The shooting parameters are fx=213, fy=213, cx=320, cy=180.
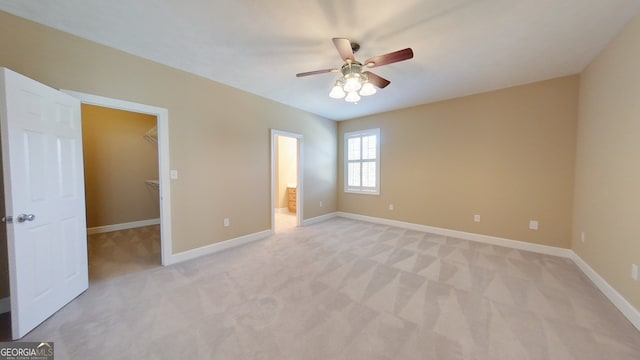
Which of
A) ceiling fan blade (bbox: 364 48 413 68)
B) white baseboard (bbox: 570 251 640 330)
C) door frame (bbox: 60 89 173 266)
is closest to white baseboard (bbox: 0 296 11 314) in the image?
door frame (bbox: 60 89 173 266)

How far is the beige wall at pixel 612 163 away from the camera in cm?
185

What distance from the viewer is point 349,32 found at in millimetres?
2066

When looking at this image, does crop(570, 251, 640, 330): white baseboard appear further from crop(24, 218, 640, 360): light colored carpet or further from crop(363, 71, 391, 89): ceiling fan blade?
crop(363, 71, 391, 89): ceiling fan blade

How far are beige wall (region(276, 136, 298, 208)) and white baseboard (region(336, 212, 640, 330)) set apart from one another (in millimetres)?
1886

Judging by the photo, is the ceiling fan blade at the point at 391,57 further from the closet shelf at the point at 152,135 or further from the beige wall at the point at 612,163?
the closet shelf at the point at 152,135

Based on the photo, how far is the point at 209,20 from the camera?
1.94 metres

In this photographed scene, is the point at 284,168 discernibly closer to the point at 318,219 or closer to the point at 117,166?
the point at 318,219

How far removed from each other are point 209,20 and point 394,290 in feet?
10.5

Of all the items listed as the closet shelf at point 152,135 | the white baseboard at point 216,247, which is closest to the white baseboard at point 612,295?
the white baseboard at point 216,247

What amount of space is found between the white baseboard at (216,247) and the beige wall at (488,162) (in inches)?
110

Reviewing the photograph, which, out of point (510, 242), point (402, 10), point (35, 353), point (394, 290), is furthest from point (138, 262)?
point (510, 242)

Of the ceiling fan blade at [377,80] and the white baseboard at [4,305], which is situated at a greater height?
the ceiling fan blade at [377,80]

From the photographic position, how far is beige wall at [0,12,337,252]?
2076 millimetres

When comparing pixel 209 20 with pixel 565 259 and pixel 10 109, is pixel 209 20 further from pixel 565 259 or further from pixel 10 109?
pixel 565 259
